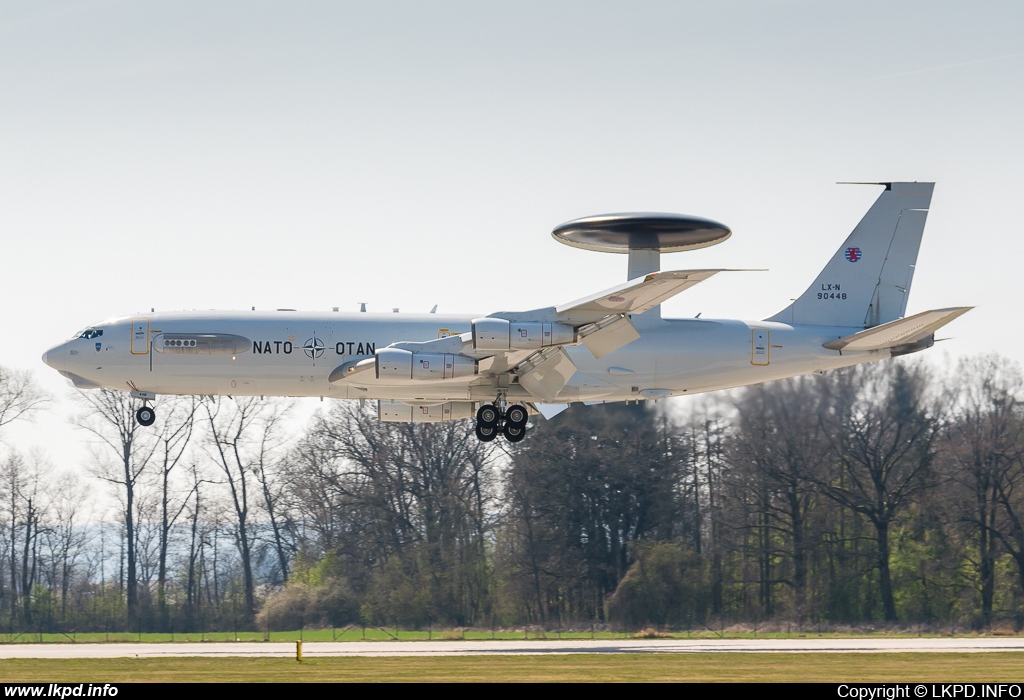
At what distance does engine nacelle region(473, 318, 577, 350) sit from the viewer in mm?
31766

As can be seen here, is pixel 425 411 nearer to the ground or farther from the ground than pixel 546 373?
nearer to the ground

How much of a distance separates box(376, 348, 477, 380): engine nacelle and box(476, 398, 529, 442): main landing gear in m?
2.79

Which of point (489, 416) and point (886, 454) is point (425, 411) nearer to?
point (489, 416)

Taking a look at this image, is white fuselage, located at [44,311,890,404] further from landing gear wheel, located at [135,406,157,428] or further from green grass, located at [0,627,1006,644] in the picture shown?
green grass, located at [0,627,1006,644]

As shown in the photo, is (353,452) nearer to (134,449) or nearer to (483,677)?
(134,449)

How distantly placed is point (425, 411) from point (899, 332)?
14873mm

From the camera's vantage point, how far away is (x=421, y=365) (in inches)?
1305

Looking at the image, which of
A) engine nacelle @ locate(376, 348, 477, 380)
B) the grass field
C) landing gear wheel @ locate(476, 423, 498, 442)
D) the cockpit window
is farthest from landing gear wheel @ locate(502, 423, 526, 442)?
the cockpit window

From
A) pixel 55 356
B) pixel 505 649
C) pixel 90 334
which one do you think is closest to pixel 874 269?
pixel 505 649

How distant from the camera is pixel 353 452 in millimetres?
61656

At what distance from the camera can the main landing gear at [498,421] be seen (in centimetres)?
3616

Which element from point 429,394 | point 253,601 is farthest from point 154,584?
point 429,394

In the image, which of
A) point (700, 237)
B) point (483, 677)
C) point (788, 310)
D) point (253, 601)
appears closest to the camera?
point (483, 677)

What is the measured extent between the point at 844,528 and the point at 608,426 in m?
11.7
